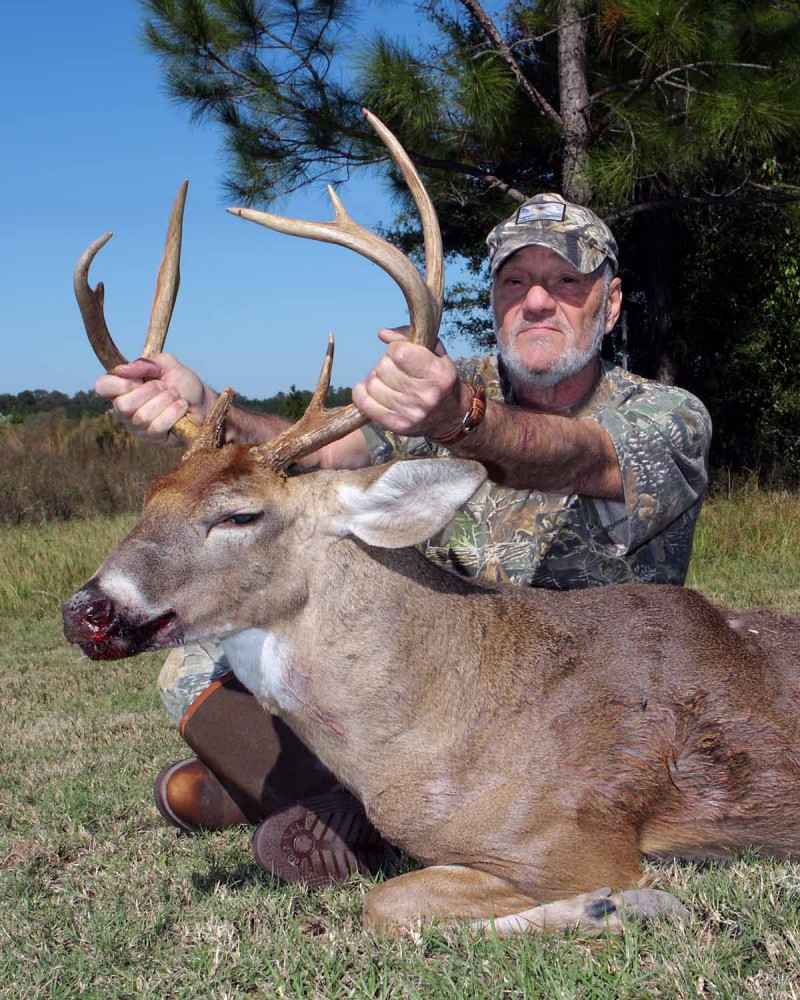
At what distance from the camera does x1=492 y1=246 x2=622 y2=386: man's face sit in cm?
435

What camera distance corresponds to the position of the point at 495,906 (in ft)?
9.23

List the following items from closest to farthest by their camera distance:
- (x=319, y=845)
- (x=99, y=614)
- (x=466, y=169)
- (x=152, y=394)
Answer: (x=99, y=614)
(x=319, y=845)
(x=152, y=394)
(x=466, y=169)

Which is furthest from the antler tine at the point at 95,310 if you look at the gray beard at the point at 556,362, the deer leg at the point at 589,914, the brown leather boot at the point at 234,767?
the deer leg at the point at 589,914

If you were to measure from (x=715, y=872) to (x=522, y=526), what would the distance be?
157 centimetres

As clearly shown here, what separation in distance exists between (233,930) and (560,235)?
294cm

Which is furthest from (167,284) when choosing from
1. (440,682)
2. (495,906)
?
(495,906)

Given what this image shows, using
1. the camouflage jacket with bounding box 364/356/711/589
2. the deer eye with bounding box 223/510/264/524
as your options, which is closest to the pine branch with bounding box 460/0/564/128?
the camouflage jacket with bounding box 364/356/711/589

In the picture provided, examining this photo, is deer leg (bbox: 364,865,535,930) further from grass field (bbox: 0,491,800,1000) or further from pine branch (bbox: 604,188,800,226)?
pine branch (bbox: 604,188,800,226)

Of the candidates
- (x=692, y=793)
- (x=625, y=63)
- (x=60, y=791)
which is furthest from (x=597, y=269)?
(x=625, y=63)

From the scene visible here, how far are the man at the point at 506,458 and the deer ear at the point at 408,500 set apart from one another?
0.14 metres

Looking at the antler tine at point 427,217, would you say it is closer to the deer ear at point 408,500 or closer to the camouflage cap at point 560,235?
the deer ear at point 408,500

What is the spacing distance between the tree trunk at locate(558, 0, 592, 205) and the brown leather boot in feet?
24.5

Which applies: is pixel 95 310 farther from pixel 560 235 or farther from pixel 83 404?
pixel 83 404

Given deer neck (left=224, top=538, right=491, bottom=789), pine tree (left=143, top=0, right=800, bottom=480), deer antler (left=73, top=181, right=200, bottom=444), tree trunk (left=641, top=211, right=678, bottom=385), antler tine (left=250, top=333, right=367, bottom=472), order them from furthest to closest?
1. tree trunk (left=641, top=211, right=678, bottom=385)
2. pine tree (left=143, top=0, right=800, bottom=480)
3. deer antler (left=73, top=181, right=200, bottom=444)
4. antler tine (left=250, top=333, right=367, bottom=472)
5. deer neck (left=224, top=538, right=491, bottom=789)
